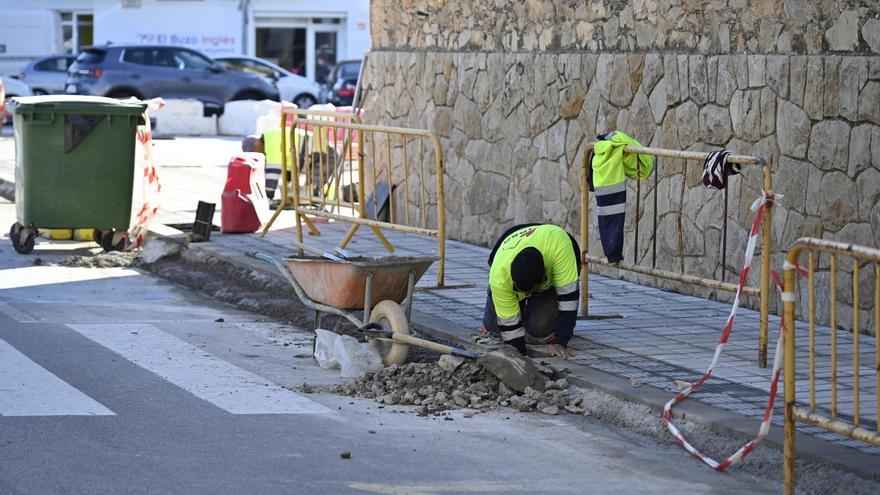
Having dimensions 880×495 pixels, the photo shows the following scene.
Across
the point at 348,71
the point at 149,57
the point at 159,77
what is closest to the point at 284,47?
the point at 348,71

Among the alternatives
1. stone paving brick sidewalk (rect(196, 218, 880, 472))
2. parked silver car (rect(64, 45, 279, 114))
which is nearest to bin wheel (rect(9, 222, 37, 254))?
stone paving brick sidewalk (rect(196, 218, 880, 472))

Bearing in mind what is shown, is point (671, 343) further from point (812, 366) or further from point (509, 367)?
point (812, 366)

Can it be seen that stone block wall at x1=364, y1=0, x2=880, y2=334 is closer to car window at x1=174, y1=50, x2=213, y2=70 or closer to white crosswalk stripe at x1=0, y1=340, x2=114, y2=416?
white crosswalk stripe at x1=0, y1=340, x2=114, y2=416

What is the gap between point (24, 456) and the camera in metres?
5.79

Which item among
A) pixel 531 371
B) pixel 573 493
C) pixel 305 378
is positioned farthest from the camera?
pixel 305 378

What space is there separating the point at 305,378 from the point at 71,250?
545 centimetres

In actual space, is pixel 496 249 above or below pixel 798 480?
above

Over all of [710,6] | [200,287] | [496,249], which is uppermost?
[710,6]

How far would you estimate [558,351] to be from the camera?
7.86 meters

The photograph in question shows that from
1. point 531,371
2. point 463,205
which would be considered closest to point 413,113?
point 463,205

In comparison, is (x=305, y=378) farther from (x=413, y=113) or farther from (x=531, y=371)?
(x=413, y=113)

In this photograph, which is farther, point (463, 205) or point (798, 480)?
point (463, 205)

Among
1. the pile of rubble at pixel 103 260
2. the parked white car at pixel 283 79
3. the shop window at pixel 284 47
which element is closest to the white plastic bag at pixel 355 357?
the pile of rubble at pixel 103 260

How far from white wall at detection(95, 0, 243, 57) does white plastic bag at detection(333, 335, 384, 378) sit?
33.9 metres
